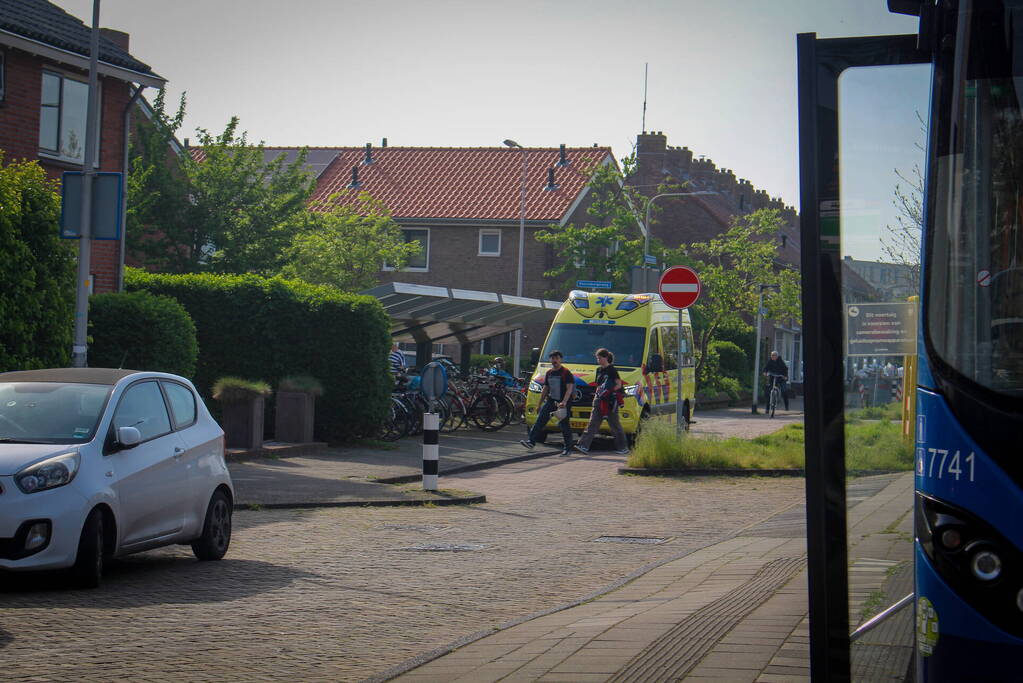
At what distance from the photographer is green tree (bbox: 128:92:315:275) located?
105 feet

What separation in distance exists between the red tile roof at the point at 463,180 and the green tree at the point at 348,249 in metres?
6.97

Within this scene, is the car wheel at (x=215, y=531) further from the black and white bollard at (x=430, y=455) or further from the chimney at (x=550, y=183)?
the chimney at (x=550, y=183)

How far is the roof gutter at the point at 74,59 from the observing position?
2436 centimetres

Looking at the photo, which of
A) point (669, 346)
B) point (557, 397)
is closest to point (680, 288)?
point (557, 397)

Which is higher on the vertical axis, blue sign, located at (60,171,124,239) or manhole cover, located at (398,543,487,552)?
blue sign, located at (60,171,124,239)

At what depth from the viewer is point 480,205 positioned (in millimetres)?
53125

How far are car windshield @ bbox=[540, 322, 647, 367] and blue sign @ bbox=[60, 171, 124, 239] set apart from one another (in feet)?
36.7

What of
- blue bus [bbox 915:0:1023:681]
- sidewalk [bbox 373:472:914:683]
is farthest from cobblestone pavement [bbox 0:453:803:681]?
blue bus [bbox 915:0:1023:681]

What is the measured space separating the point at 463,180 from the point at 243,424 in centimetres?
3666

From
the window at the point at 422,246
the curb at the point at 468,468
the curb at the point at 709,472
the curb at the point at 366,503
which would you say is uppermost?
the window at the point at 422,246

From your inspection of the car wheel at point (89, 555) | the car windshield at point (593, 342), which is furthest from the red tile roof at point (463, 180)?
the car wheel at point (89, 555)

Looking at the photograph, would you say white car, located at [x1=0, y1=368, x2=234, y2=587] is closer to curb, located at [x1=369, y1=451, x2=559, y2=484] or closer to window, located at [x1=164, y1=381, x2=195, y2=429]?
window, located at [x1=164, y1=381, x2=195, y2=429]

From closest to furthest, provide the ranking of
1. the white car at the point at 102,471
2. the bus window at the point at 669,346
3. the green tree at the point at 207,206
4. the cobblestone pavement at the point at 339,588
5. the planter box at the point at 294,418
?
the cobblestone pavement at the point at 339,588, the white car at the point at 102,471, the planter box at the point at 294,418, the bus window at the point at 669,346, the green tree at the point at 207,206

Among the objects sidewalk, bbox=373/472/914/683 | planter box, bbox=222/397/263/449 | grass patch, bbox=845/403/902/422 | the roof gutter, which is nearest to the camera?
sidewalk, bbox=373/472/914/683
